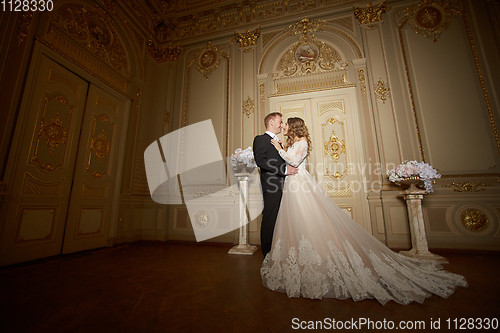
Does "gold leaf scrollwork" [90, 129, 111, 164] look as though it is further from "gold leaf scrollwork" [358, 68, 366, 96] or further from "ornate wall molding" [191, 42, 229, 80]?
"gold leaf scrollwork" [358, 68, 366, 96]

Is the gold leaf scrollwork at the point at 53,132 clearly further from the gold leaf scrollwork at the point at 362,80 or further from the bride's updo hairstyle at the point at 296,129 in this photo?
the gold leaf scrollwork at the point at 362,80

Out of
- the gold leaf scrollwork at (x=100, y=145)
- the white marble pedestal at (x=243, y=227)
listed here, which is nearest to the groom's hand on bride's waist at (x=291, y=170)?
the white marble pedestal at (x=243, y=227)

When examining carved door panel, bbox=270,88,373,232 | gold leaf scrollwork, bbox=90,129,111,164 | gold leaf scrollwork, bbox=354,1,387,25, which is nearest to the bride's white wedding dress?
carved door panel, bbox=270,88,373,232

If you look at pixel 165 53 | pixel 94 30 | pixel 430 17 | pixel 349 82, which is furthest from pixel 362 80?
pixel 94 30

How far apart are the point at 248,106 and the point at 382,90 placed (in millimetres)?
2447

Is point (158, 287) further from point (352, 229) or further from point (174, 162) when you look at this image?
point (174, 162)

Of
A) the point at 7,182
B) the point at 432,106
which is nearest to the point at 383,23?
the point at 432,106

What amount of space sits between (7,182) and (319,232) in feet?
11.2

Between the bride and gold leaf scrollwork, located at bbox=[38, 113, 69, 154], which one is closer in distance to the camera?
the bride

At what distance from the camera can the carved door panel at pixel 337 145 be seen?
3762mm

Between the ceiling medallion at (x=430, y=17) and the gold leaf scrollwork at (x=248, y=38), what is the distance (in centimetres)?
285

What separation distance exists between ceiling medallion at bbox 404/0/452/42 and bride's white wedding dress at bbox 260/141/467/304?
13.5 feet

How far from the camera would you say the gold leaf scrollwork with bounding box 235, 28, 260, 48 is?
186 inches

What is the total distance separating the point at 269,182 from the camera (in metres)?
2.36
